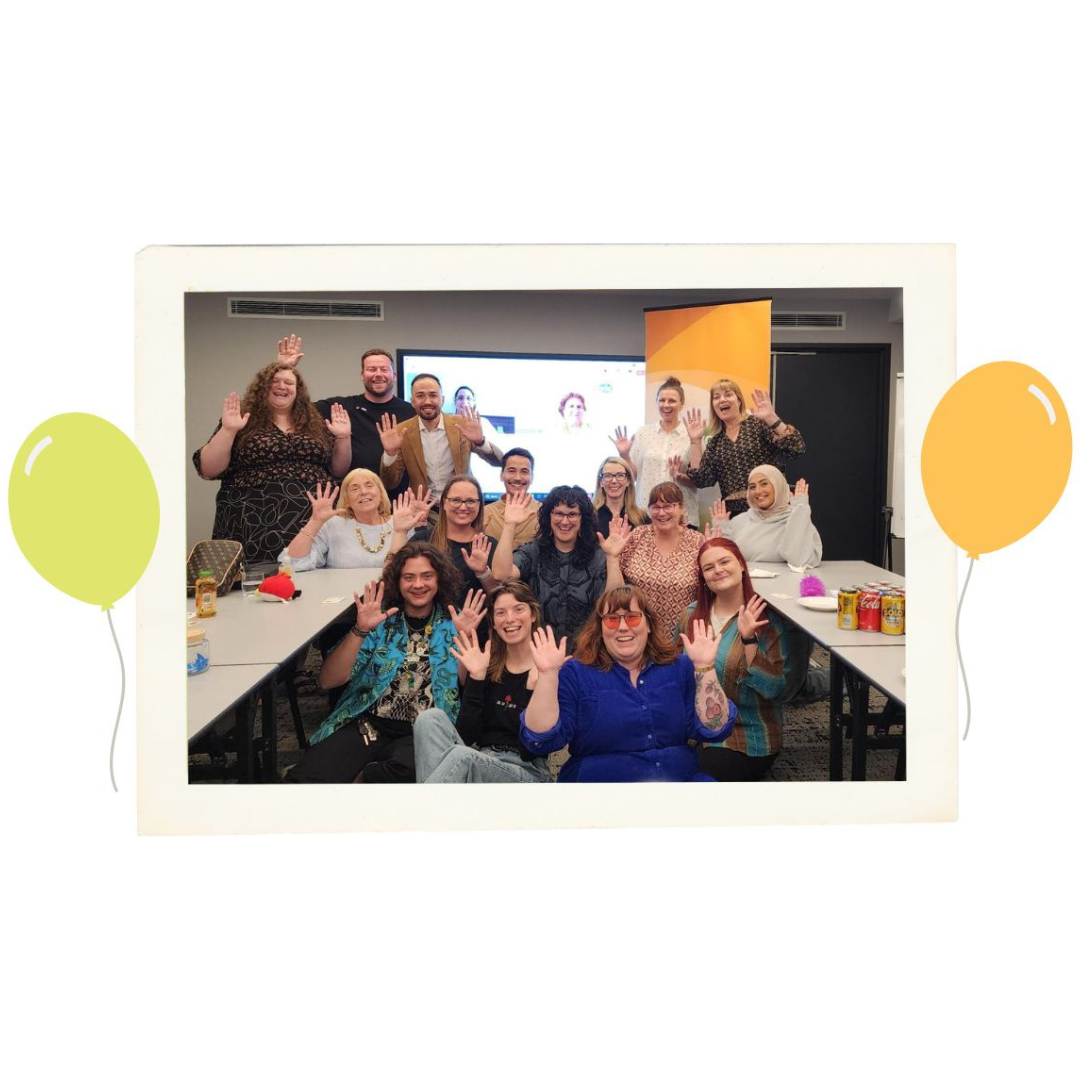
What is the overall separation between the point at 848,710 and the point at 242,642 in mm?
1760

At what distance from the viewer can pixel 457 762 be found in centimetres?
229

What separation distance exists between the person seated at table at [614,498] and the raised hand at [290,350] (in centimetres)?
91

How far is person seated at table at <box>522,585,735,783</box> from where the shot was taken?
2293mm

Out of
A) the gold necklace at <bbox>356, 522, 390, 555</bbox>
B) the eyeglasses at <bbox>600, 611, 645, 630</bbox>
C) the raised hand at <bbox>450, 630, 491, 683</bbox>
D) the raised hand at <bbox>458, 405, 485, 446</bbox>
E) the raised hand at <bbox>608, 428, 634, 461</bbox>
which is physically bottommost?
the raised hand at <bbox>450, 630, 491, 683</bbox>

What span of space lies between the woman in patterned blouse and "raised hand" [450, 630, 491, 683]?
0.78 m

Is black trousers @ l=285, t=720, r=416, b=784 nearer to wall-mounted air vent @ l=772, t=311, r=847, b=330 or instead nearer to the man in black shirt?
the man in black shirt
